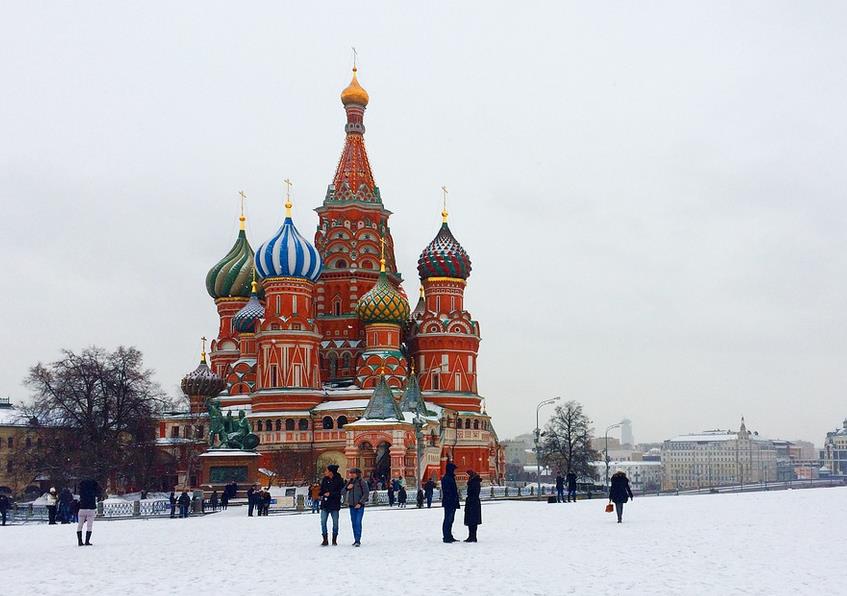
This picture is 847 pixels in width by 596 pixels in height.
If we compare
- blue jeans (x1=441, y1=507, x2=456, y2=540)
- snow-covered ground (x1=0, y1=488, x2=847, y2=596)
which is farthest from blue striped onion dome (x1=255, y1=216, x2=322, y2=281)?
blue jeans (x1=441, y1=507, x2=456, y2=540)

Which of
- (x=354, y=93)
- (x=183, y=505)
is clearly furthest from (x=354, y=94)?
(x=183, y=505)

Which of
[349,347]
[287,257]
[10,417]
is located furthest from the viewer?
[10,417]

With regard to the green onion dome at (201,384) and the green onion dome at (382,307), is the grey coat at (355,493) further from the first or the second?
the green onion dome at (201,384)

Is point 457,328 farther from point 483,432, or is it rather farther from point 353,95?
point 353,95

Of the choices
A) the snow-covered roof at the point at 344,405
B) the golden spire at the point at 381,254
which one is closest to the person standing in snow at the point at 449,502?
the snow-covered roof at the point at 344,405

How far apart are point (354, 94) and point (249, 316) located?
59.9ft

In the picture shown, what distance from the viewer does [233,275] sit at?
76.0m

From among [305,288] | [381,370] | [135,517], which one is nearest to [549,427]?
[381,370]

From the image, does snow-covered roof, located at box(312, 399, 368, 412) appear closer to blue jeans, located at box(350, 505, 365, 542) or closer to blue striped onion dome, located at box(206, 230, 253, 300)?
blue striped onion dome, located at box(206, 230, 253, 300)

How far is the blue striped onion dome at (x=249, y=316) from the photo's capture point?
69.9 metres

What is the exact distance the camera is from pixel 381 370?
63.9 meters

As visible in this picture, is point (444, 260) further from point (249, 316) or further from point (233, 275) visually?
point (233, 275)

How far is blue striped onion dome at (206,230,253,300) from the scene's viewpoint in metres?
75.6

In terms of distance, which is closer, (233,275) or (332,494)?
(332,494)
